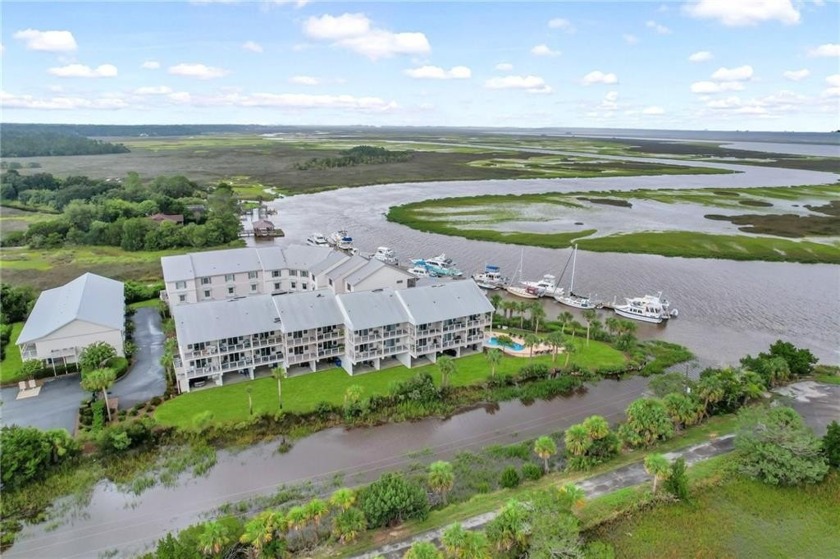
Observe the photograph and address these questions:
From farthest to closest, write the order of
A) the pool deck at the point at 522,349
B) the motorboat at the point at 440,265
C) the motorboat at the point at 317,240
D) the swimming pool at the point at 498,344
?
the motorboat at the point at 317,240, the motorboat at the point at 440,265, the swimming pool at the point at 498,344, the pool deck at the point at 522,349

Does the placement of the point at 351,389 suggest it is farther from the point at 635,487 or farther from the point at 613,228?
the point at 613,228

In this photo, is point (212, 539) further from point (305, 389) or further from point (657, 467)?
point (657, 467)

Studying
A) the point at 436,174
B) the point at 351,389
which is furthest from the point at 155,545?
the point at 436,174

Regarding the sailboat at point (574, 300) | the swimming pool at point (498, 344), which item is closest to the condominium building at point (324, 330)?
the swimming pool at point (498, 344)

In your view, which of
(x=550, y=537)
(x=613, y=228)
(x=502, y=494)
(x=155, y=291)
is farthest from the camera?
(x=613, y=228)

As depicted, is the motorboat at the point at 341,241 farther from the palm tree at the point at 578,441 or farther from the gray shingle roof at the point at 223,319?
the palm tree at the point at 578,441

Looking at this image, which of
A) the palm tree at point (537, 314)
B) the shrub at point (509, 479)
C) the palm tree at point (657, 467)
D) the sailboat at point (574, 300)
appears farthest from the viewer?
the sailboat at point (574, 300)
